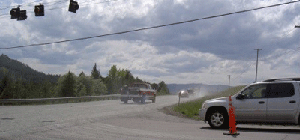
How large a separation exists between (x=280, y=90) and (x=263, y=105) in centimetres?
80

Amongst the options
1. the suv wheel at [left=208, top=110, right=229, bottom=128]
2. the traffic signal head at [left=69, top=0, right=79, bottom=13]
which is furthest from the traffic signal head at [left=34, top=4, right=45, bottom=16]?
the suv wheel at [left=208, top=110, right=229, bottom=128]

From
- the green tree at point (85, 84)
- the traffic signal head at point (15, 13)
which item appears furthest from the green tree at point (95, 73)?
the traffic signal head at point (15, 13)

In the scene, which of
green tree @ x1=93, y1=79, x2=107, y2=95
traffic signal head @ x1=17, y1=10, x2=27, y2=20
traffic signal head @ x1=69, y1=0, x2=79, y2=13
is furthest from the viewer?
green tree @ x1=93, y1=79, x2=107, y2=95

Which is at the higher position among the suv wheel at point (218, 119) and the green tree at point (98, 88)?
the green tree at point (98, 88)

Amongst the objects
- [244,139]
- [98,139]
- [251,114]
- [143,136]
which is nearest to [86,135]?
[98,139]

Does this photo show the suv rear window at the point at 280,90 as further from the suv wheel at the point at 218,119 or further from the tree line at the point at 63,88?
the tree line at the point at 63,88

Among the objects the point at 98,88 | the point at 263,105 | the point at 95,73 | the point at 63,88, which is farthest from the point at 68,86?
the point at 263,105

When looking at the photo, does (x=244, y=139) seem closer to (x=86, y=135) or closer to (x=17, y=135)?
(x=86, y=135)

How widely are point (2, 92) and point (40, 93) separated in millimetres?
48978

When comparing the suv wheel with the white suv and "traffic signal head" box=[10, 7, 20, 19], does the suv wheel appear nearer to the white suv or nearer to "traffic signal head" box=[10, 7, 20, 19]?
the white suv

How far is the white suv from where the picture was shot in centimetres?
1184

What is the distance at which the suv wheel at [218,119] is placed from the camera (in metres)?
12.7

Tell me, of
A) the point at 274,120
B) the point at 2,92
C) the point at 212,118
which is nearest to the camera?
the point at 274,120

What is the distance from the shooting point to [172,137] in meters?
9.98
